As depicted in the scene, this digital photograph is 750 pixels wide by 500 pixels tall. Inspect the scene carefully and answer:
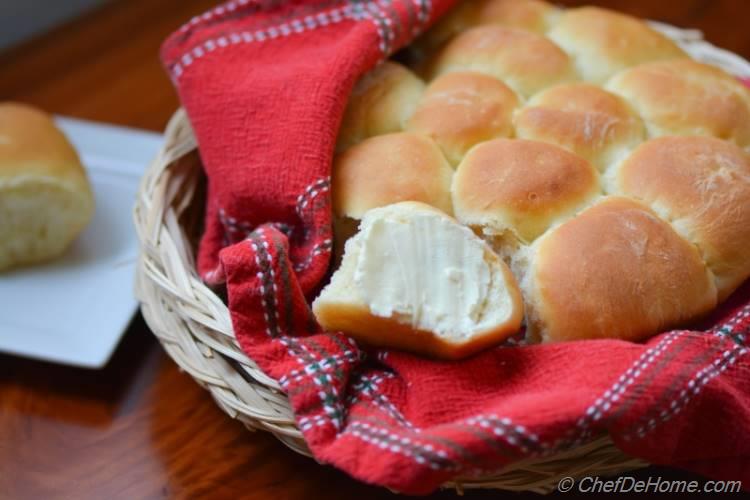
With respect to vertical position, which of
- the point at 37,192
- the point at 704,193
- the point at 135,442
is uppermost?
the point at 704,193

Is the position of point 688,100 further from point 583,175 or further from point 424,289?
point 424,289

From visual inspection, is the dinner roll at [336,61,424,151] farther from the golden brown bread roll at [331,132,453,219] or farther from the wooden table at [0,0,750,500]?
the wooden table at [0,0,750,500]

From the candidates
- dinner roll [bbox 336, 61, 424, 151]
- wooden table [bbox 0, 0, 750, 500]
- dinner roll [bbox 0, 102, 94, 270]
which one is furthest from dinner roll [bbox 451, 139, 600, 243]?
dinner roll [bbox 0, 102, 94, 270]

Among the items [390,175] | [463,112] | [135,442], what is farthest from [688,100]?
[135,442]

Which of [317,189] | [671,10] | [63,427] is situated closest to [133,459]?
[63,427]

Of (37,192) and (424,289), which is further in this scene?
(37,192)

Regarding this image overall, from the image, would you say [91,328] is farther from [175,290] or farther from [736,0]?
[736,0]
